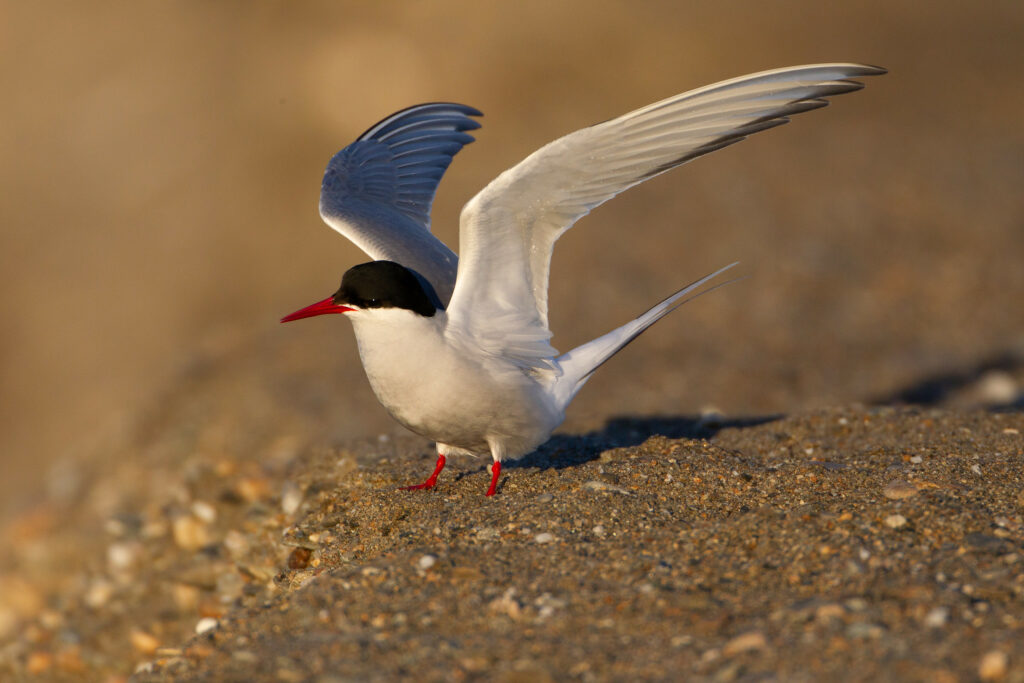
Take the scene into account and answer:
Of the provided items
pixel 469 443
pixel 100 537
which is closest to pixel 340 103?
pixel 100 537

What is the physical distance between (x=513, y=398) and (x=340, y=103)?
36.8 feet

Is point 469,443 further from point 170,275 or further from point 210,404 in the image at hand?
point 170,275

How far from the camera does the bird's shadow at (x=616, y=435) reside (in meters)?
5.61

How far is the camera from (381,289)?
4.52 meters

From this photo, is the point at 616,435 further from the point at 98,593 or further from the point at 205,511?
the point at 98,593

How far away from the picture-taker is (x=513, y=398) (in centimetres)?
477

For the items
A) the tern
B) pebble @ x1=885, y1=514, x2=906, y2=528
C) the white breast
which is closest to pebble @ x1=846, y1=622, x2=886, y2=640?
pebble @ x1=885, y1=514, x2=906, y2=528

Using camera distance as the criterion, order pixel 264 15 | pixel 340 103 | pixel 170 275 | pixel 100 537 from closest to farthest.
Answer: pixel 100 537
pixel 170 275
pixel 340 103
pixel 264 15

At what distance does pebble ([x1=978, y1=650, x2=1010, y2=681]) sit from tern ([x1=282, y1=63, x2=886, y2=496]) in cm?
210

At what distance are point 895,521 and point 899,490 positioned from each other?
400 millimetres

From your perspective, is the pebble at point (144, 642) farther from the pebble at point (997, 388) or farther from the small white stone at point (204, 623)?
the pebble at point (997, 388)

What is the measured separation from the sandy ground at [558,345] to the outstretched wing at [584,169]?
0.97 metres

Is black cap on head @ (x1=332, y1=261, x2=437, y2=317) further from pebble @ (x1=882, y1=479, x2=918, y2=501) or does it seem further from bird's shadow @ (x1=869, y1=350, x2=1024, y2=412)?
bird's shadow @ (x1=869, y1=350, x2=1024, y2=412)

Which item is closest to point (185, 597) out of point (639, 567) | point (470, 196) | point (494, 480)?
point (494, 480)
